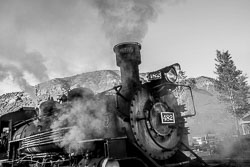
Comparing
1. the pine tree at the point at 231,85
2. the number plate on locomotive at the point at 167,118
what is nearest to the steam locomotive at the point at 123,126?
the number plate on locomotive at the point at 167,118

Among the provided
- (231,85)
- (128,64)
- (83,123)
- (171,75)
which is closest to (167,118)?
(171,75)

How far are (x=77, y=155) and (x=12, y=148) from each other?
4.29 meters

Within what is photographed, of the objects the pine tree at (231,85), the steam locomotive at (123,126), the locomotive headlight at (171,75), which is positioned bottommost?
the steam locomotive at (123,126)

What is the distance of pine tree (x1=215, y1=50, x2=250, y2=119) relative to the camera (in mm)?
30056

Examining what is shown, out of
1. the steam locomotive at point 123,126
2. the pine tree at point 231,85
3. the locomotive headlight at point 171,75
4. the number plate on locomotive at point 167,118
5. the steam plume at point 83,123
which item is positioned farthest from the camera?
the pine tree at point 231,85

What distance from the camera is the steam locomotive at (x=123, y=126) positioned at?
16.3ft

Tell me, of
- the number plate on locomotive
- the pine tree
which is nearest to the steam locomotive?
the number plate on locomotive

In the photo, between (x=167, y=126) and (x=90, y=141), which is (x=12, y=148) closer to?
(x=90, y=141)

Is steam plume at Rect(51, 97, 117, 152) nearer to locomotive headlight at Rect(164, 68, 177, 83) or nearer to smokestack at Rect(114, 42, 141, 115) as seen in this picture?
smokestack at Rect(114, 42, 141, 115)

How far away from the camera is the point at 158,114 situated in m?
5.54

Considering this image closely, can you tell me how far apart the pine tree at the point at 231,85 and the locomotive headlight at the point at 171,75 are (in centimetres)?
2738

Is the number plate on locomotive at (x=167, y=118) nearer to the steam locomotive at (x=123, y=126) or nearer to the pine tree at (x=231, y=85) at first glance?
the steam locomotive at (x=123, y=126)

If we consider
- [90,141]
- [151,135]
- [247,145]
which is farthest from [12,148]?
[247,145]

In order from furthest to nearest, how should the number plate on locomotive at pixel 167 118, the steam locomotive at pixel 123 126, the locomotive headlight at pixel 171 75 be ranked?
the locomotive headlight at pixel 171 75 < the number plate on locomotive at pixel 167 118 < the steam locomotive at pixel 123 126
